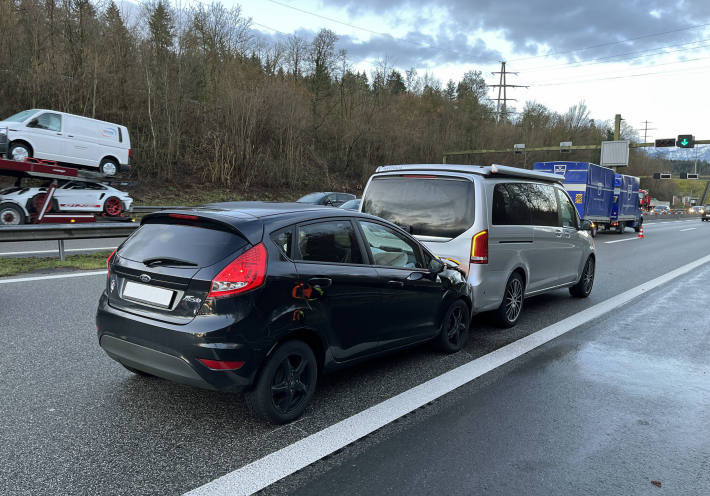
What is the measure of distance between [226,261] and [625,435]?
10.0 ft

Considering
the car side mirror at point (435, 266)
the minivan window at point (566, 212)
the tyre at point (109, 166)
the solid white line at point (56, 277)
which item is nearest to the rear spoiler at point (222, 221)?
the car side mirror at point (435, 266)

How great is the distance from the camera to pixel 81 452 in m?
3.16

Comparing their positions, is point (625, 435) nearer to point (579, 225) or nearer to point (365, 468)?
point (365, 468)

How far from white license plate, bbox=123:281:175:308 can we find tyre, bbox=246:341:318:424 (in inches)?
32.1

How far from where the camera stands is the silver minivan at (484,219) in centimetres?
592

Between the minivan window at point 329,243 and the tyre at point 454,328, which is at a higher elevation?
the minivan window at point 329,243

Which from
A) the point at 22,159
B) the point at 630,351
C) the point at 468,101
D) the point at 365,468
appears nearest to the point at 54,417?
the point at 365,468

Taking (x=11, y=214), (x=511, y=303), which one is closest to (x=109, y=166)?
(x=11, y=214)

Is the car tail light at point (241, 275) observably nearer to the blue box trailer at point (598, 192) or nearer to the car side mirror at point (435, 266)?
the car side mirror at point (435, 266)

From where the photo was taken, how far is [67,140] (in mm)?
17672

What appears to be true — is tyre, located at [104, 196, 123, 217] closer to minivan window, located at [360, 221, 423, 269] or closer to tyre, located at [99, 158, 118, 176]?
tyre, located at [99, 158, 118, 176]

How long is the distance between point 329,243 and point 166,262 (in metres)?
1.20

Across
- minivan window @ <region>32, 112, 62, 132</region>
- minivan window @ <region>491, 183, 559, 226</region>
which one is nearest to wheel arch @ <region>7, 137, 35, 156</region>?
minivan window @ <region>32, 112, 62, 132</region>

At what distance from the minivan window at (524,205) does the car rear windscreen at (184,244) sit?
3.49m
